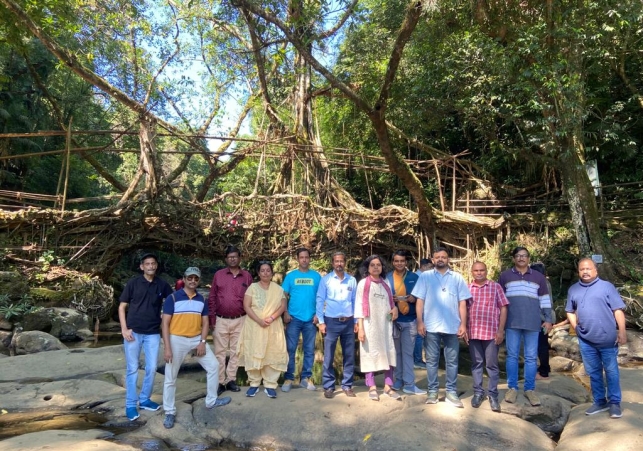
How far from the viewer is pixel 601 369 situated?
404cm

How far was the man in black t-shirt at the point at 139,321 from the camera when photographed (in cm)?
413

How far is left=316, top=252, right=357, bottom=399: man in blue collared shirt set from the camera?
14.8ft

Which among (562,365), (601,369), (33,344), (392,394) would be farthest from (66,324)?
(601,369)

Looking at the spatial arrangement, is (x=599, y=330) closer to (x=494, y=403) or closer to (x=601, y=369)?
(x=601, y=369)

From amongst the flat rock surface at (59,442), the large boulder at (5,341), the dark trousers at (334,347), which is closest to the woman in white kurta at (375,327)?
the dark trousers at (334,347)

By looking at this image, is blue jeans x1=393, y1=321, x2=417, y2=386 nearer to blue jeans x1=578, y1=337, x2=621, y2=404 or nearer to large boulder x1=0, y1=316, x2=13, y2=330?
blue jeans x1=578, y1=337, x2=621, y2=404

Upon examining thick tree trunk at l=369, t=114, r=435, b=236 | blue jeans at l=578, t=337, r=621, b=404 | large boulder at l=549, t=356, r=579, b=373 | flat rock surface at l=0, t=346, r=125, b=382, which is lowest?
large boulder at l=549, t=356, r=579, b=373

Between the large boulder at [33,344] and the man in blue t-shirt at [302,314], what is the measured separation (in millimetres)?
5499

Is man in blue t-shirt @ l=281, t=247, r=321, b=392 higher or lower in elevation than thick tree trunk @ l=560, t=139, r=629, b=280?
lower

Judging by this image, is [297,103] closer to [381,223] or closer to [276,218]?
[276,218]

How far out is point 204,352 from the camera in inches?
165

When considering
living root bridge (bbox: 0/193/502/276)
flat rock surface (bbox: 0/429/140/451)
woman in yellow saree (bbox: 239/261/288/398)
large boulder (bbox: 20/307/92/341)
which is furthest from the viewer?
living root bridge (bbox: 0/193/502/276)

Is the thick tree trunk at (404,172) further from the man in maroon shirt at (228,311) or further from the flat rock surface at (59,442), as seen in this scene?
the flat rock surface at (59,442)

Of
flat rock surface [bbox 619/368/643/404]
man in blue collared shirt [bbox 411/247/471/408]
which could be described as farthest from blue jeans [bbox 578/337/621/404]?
flat rock surface [bbox 619/368/643/404]
